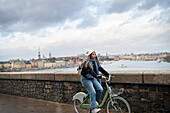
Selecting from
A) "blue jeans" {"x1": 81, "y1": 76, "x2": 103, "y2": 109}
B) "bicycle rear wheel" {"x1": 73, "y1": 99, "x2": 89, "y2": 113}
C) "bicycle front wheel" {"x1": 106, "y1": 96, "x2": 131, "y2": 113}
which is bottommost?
"bicycle rear wheel" {"x1": 73, "y1": 99, "x2": 89, "y2": 113}

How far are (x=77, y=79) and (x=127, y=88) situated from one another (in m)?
1.71

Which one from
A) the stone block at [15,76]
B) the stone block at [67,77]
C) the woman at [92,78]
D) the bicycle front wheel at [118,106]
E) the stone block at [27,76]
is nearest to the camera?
the bicycle front wheel at [118,106]

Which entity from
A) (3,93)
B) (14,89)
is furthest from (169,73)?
(3,93)

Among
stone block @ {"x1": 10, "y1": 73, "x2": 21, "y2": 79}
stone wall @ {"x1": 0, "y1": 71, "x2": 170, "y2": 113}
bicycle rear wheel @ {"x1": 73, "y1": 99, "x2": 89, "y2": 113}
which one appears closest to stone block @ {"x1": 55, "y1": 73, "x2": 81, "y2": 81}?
stone wall @ {"x1": 0, "y1": 71, "x2": 170, "y2": 113}

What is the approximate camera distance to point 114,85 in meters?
5.09

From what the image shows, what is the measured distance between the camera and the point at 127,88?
483 cm

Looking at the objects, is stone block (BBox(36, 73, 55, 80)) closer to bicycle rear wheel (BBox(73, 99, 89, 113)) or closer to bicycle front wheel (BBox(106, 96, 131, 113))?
bicycle rear wheel (BBox(73, 99, 89, 113))

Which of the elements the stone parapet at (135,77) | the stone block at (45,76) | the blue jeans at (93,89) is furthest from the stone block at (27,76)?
the blue jeans at (93,89)

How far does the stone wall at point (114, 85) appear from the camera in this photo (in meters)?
4.32

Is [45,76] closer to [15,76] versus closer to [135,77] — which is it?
[15,76]

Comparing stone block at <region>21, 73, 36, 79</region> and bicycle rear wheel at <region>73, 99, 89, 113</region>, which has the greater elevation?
stone block at <region>21, 73, 36, 79</region>

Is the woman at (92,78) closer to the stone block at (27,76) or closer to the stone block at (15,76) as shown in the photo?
the stone block at (27,76)

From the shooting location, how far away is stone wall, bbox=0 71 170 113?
4.32 metres

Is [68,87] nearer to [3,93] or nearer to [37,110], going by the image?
[37,110]
